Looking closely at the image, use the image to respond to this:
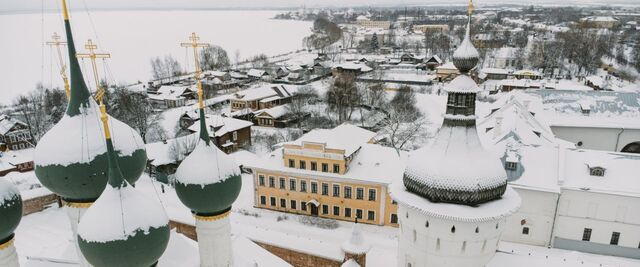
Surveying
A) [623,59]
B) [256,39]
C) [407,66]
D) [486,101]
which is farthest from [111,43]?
[623,59]

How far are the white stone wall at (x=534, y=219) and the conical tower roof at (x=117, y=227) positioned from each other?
63.6ft

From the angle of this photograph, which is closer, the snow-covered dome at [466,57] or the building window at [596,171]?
the snow-covered dome at [466,57]

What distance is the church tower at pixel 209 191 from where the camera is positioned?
11.1 meters

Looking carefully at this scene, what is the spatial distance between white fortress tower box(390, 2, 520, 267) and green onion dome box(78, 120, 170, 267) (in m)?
6.68

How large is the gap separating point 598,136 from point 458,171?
27.9 m

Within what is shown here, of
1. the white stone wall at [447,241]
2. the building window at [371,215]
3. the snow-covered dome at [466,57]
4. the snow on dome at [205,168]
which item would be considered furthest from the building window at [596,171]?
the snow on dome at [205,168]

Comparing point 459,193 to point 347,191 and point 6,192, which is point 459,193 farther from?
point 347,191

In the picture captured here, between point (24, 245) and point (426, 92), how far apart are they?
54531 millimetres

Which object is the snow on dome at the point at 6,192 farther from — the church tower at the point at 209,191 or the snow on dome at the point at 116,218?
the church tower at the point at 209,191

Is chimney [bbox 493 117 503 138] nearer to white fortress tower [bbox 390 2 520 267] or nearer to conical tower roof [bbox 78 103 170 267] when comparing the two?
white fortress tower [bbox 390 2 520 267]

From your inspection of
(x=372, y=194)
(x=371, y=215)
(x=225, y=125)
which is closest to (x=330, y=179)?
(x=372, y=194)

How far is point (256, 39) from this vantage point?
164 meters

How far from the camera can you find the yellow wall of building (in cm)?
2655

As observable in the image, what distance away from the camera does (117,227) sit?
25.8 ft
